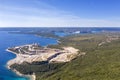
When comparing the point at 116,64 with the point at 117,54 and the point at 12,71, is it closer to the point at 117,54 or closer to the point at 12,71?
the point at 117,54

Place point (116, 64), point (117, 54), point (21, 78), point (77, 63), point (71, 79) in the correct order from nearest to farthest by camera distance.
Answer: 1. point (71, 79)
2. point (116, 64)
3. point (21, 78)
4. point (77, 63)
5. point (117, 54)

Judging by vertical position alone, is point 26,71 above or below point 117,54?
below

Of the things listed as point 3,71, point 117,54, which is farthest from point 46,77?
point 117,54

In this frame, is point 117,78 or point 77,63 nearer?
point 117,78

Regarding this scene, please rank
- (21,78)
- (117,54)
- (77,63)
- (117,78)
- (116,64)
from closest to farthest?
(117,78) < (116,64) < (21,78) < (77,63) < (117,54)

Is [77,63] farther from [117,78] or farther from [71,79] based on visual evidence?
[117,78]

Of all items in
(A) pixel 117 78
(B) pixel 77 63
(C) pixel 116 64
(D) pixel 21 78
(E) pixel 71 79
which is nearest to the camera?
(A) pixel 117 78

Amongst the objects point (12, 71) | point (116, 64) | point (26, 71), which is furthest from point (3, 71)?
point (116, 64)

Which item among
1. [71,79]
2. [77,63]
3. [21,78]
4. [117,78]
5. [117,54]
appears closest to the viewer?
[117,78]

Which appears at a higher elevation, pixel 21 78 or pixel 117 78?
pixel 117 78
